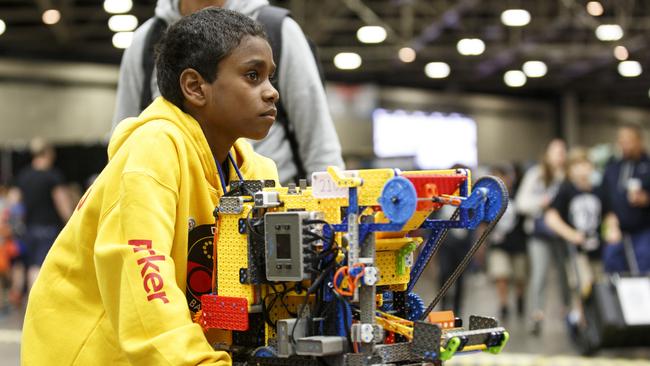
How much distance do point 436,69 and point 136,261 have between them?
101 feet

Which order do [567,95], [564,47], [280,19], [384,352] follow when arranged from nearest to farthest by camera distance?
1. [384,352]
2. [280,19]
3. [564,47]
4. [567,95]

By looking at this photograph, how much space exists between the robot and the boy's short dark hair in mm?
397

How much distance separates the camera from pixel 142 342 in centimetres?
250

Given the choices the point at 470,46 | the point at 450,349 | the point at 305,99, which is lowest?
the point at 450,349

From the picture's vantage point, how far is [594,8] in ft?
81.2

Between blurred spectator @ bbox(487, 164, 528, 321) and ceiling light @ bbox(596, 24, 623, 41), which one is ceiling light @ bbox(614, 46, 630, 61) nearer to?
ceiling light @ bbox(596, 24, 623, 41)

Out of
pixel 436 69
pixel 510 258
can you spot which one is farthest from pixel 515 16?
pixel 510 258

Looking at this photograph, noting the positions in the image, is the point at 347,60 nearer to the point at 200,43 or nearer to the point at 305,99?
the point at 305,99

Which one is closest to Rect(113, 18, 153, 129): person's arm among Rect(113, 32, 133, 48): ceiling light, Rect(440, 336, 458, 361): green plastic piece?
Rect(440, 336, 458, 361): green plastic piece

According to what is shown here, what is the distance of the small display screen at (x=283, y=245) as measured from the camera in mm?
2504

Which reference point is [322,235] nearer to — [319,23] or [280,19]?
[280,19]

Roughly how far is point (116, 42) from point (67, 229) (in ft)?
78.1

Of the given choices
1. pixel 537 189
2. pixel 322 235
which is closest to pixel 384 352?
pixel 322 235

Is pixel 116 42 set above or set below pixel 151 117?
above
